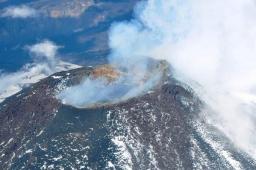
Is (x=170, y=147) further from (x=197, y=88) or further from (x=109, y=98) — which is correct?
(x=197, y=88)

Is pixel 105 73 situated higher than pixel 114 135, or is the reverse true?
pixel 105 73

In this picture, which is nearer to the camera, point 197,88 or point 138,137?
point 138,137

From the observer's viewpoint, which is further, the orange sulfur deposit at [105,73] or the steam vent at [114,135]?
the orange sulfur deposit at [105,73]

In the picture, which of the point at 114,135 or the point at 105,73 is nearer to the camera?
the point at 114,135

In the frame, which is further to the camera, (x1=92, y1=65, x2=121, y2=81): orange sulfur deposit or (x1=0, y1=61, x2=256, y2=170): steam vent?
(x1=92, y1=65, x2=121, y2=81): orange sulfur deposit

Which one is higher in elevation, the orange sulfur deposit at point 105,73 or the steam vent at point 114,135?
the orange sulfur deposit at point 105,73

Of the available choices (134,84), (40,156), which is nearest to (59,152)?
(40,156)

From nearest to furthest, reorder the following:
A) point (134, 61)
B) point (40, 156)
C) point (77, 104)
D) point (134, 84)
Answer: point (40, 156) < point (77, 104) < point (134, 84) < point (134, 61)

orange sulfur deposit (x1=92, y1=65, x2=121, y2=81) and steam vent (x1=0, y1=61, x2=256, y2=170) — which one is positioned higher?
orange sulfur deposit (x1=92, y1=65, x2=121, y2=81)
